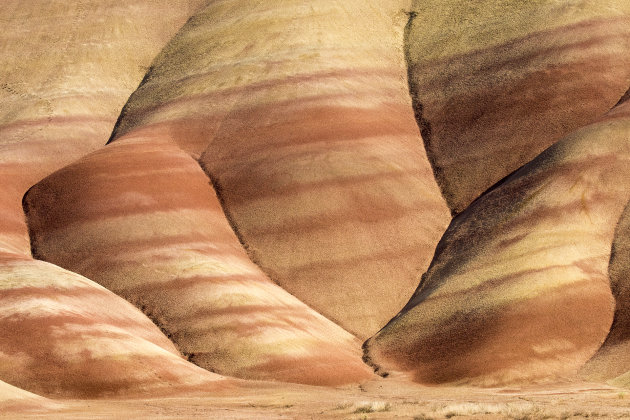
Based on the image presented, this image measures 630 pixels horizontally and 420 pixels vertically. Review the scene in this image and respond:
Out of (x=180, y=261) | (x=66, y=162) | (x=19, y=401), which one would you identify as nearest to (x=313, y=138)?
(x=180, y=261)

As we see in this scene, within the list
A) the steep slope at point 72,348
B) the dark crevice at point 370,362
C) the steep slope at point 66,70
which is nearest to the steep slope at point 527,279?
the dark crevice at point 370,362

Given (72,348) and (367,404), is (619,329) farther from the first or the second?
(72,348)

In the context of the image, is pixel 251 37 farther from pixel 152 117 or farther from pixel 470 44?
pixel 470 44

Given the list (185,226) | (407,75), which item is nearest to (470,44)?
(407,75)

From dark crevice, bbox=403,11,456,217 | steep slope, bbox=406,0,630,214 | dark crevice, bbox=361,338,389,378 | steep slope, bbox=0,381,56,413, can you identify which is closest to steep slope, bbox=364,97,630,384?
dark crevice, bbox=361,338,389,378

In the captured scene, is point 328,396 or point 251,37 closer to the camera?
point 328,396
